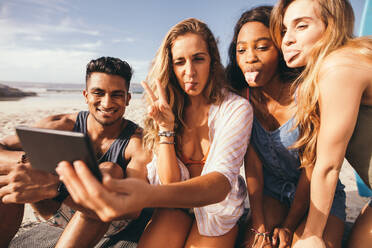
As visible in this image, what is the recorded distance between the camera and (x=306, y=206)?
2.43m

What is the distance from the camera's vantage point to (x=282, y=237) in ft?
7.56

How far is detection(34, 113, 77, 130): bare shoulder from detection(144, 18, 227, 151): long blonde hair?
1065mm

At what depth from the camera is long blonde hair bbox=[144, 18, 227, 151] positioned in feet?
8.11

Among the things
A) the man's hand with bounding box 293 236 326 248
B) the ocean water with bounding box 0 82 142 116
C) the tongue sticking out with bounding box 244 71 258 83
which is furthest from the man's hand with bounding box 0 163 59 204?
the ocean water with bounding box 0 82 142 116

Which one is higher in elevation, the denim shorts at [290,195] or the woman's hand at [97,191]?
the woman's hand at [97,191]

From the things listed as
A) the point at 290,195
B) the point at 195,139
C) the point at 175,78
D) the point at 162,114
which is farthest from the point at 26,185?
the point at 290,195

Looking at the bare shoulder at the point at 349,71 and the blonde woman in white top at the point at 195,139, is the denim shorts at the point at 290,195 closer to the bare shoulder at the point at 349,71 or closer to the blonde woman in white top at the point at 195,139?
the blonde woman in white top at the point at 195,139

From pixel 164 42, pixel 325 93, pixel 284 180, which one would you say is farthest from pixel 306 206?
pixel 164 42

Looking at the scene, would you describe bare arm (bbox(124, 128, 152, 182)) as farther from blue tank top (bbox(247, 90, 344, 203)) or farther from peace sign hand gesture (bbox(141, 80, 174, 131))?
blue tank top (bbox(247, 90, 344, 203))

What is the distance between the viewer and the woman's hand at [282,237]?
2.28 m

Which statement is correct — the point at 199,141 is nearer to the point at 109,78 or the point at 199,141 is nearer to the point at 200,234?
the point at 200,234

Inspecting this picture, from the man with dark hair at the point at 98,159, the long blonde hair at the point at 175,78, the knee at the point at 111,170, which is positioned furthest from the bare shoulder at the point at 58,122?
the long blonde hair at the point at 175,78

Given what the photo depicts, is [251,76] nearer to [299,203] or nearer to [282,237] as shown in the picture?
[299,203]

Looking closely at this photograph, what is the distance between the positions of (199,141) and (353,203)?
349cm
